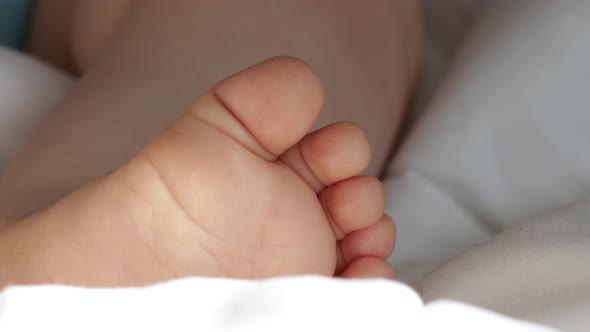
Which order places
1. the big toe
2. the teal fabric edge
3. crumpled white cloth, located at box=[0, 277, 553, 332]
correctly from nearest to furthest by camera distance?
1. crumpled white cloth, located at box=[0, 277, 553, 332]
2. the big toe
3. the teal fabric edge

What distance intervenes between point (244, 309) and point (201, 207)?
12 centimetres

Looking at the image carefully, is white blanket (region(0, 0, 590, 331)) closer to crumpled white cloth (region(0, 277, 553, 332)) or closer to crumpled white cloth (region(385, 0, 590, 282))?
crumpled white cloth (region(385, 0, 590, 282))

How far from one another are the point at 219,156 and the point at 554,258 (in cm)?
24

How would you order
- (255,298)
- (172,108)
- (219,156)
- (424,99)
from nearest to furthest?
(255,298) → (219,156) → (172,108) → (424,99)

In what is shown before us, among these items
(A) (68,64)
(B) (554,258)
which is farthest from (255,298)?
(A) (68,64)

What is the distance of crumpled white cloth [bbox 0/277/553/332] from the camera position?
30 centimetres

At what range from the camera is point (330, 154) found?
1.48 ft

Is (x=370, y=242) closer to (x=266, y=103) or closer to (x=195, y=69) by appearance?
(x=266, y=103)

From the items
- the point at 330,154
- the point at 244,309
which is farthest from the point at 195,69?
the point at 244,309

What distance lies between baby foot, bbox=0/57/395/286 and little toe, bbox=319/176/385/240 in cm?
3

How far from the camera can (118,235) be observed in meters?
0.42

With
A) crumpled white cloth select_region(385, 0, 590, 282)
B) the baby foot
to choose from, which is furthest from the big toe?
crumpled white cloth select_region(385, 0, 590, 282)

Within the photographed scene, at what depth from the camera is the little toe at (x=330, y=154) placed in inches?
17.7

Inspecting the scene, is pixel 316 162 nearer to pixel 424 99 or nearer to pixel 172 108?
pixel 172 108
